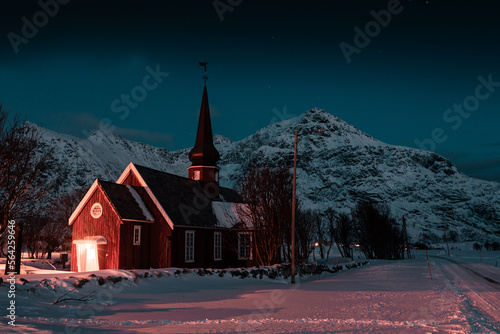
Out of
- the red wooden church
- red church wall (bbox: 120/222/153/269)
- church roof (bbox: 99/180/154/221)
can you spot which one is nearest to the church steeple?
the red wooden church

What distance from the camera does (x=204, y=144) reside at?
145 feet

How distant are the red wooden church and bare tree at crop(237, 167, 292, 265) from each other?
2179mm

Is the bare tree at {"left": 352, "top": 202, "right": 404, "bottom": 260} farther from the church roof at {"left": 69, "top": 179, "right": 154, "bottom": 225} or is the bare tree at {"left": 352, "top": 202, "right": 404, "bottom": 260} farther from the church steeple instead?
the church roof at {"left": 69, "top": 179, "right": 154, "bottom": 225}

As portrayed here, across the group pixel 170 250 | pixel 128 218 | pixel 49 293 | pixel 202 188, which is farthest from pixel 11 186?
pixel 202 188

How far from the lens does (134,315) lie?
39.5 feet

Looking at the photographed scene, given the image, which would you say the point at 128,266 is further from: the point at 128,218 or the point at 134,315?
the point at 134,315

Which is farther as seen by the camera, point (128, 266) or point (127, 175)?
point (127, 175)

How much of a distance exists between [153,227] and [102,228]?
12.2 feet

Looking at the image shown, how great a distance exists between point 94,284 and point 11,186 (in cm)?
917

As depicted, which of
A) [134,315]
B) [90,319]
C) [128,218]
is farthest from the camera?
[128,218]

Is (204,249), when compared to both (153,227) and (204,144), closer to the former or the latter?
(153,227)

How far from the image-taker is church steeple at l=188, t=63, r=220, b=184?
43.6 meters

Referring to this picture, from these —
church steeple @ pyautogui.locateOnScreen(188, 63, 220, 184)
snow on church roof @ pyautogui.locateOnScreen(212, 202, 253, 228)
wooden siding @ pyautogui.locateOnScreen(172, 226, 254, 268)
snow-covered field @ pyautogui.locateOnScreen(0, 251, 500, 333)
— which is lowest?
snow-covered field @ pyautogui.locateOnScreen(0, 251, 500, 333)

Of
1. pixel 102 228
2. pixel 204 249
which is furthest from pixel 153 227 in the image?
pixel 204 249
